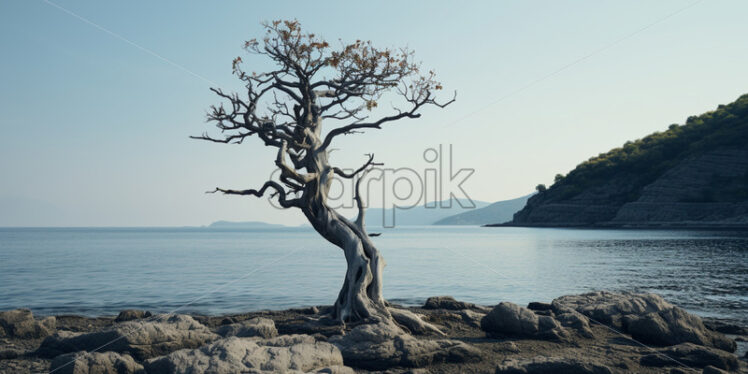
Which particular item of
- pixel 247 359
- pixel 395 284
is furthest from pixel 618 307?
pixel 395 284

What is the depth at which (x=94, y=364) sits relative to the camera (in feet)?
32.8

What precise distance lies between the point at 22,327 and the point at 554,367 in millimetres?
14924

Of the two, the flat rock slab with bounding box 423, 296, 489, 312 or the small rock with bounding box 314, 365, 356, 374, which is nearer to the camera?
the small rock with bounding box 314, 365, 356, 374

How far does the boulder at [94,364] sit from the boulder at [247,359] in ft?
1.36

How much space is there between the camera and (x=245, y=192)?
50.3ft

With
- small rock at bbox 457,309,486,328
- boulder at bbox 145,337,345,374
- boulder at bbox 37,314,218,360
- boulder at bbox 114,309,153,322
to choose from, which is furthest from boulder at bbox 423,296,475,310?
boulder at bbox 114,309,153,322

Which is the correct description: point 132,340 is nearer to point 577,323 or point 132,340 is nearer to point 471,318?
point 471,318

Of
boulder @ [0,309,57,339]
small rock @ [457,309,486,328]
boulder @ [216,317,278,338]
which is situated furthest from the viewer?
small rock @ [457,309,486,328]

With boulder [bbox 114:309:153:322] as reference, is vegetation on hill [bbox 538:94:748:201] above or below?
above

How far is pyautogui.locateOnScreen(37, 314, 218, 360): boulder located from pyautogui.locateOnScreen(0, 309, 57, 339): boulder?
291 cm

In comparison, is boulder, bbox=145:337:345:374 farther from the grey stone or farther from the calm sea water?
the calm sea water

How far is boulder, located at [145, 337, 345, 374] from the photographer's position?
9.53 m

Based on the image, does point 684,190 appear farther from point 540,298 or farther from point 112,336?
point 112,336

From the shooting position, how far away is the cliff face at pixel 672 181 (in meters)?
101
